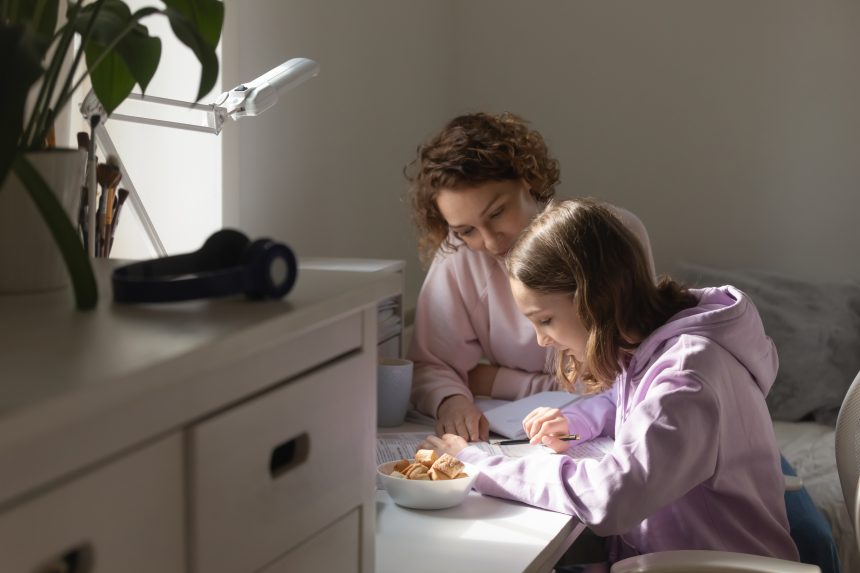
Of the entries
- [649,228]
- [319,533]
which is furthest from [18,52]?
[649,228]

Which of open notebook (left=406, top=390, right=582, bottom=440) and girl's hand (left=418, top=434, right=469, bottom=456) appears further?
open notebook (left=406, top=390, right=582, bottom=440)

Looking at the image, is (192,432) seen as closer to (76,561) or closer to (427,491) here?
(76,561)

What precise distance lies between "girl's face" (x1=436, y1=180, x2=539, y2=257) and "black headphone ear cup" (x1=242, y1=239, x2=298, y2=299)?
1.19 metres

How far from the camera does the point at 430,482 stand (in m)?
1.42

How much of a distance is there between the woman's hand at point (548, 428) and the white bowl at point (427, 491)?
0.88ft

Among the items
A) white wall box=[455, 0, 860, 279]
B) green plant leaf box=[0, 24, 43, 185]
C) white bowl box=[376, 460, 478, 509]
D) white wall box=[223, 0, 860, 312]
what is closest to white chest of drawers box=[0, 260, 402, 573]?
green plant leaf box=[0, 24, 43, 185]

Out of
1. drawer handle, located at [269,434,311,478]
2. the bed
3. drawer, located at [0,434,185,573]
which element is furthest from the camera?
the bed

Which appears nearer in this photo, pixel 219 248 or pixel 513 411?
pixel 219 248

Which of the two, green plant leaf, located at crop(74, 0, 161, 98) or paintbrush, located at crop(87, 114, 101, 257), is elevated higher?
green plant leaf, located at crop(74, 0, 161, 98)

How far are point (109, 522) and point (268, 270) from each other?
10.2 inches

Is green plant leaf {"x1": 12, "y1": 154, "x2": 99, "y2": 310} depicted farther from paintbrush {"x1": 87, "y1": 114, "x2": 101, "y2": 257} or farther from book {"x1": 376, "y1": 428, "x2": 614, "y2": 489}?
book {"x1": 376, "y1": 428, "x2": 614, "y2": 489}

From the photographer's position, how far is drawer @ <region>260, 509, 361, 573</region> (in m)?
0.90

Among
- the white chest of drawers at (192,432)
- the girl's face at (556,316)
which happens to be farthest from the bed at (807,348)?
the white chest of drawers at (192,432)

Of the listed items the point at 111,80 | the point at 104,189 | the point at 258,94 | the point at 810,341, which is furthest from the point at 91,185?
the point at 810,341
